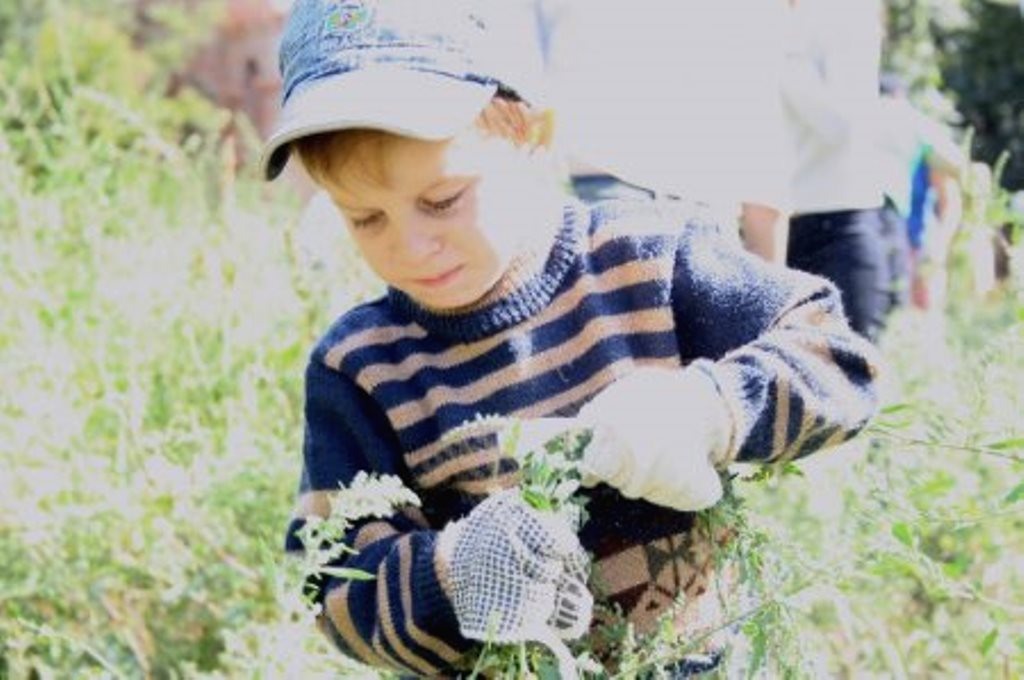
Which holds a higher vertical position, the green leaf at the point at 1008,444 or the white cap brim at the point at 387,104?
the white cap brim at the point at 387,104

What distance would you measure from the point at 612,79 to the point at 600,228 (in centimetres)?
134

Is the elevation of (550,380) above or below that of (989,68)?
above

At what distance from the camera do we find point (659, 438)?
4.30 feet

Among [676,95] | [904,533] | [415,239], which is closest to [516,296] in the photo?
[415,239]

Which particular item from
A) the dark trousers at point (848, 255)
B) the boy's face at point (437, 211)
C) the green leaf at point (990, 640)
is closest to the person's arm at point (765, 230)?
the dark trousers at point (848, 255)

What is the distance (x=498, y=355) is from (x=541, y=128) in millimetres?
203

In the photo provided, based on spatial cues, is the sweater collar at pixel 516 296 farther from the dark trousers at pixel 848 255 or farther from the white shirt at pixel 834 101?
the dark trousers at pixel 848 255

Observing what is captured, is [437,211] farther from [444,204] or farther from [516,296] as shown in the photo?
[516,296]

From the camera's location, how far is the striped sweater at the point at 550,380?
1.49 m

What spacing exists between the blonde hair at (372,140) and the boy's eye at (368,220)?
34 millimetres

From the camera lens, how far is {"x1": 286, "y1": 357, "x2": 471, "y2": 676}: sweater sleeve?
1475 millimetres

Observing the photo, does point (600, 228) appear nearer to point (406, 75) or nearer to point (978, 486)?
point (406, 75)

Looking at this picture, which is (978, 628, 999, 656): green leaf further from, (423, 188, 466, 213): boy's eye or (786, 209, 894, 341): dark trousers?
(786, 209, 894, 341): dark trousers

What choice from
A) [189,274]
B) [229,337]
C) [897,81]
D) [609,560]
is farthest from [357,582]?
[897,81]
